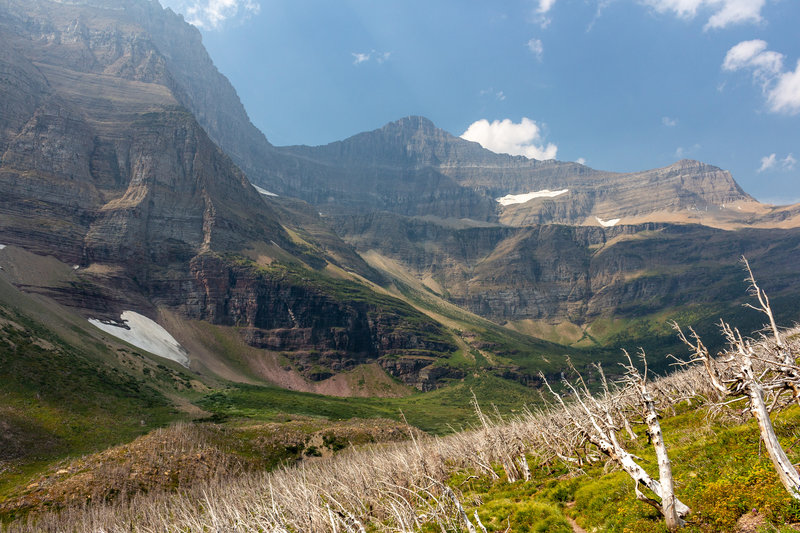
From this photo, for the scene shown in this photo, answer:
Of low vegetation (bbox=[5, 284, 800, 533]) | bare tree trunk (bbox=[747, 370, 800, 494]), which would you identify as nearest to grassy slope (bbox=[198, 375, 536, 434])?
low vegetation (bbox=[5, 284, 800, 533])

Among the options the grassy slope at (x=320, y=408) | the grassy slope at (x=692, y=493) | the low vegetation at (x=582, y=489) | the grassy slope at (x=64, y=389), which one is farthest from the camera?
the grassy slope at (x=320, y=408)

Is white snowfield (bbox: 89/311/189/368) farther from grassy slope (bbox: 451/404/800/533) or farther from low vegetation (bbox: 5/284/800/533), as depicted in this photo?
grassy slope (bbox: 451/404/800/533)

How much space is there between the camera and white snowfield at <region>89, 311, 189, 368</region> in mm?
166375

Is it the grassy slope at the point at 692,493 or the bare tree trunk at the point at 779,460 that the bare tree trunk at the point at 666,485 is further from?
the bare tree trunk at the point at 779,460

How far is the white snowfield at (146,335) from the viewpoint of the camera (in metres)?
166

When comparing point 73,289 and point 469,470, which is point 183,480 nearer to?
point 469,470

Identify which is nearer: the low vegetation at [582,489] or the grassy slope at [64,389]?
the low vegetation at [582,489]

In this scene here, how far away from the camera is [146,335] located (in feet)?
585

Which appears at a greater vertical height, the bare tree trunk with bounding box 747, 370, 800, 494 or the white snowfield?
→ the bare tree trunk with bounding box 747, 370, 800, 494

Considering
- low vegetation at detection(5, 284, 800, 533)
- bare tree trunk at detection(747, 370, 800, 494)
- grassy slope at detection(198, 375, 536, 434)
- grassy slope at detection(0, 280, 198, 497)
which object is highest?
bare tree trunk at detection(747, 370, 800, 494)

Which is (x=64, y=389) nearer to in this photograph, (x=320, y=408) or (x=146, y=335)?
(x=320, y=408)

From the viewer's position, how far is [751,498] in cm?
1366

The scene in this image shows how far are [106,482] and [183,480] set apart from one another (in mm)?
8318

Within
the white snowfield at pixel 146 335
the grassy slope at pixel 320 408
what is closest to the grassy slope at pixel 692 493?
the grassy slope at pixel 320 408
